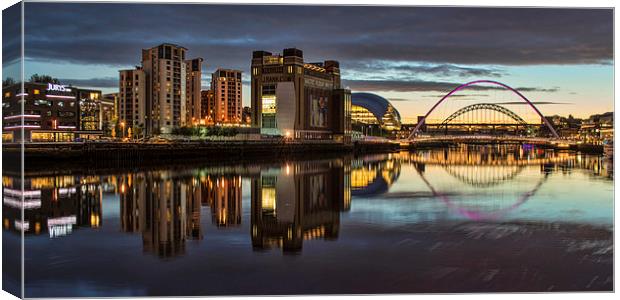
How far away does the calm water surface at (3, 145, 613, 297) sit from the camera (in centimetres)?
766

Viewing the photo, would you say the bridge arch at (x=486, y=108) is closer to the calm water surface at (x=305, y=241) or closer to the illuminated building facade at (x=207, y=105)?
the illuminated building facade at (x=207, y=105)

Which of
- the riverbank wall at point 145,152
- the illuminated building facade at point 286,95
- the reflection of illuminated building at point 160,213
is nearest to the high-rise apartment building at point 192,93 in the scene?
the illuminated building facade at point 286,95

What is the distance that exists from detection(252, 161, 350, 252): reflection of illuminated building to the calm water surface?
47mm

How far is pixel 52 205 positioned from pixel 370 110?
106m

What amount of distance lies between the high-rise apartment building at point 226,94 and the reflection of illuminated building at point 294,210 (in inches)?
2999

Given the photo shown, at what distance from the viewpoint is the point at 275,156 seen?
2083 inches

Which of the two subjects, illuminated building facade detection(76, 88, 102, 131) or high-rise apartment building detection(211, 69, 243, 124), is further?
high-rise apartment building detection(211, 69, 243, 124)

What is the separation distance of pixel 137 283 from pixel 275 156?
149 feet

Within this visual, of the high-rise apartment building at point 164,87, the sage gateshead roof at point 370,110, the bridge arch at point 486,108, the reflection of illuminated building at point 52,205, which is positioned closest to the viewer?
the reflection of illuminated building at point 52,205

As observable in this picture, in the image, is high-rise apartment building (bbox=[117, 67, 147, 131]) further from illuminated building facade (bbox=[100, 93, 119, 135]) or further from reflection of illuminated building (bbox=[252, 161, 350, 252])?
reflection of illuminated building (bbox=[252, 161, 350, 252])

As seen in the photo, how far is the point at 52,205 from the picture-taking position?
1587cm

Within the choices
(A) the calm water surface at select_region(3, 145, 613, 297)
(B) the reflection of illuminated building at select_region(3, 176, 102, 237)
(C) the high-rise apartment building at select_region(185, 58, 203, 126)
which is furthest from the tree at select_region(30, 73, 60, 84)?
(A) the calm water surface at select_region(3, 145, 613, 297)

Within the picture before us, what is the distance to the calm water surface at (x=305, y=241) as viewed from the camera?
302 inches

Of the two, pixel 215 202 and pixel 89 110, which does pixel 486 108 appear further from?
pixel 215 202
